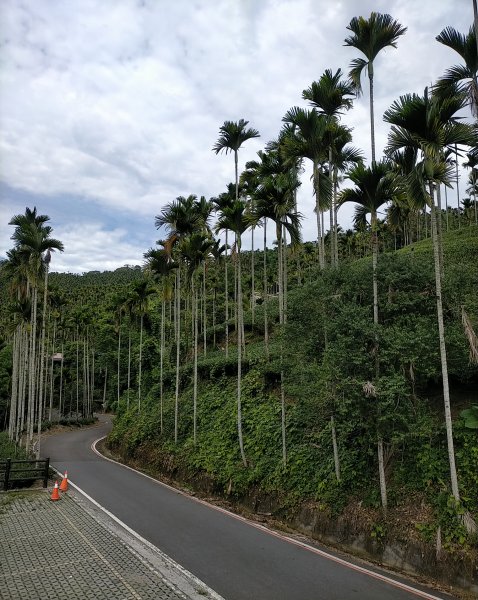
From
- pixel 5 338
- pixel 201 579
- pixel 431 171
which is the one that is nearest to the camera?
pixel 201 579

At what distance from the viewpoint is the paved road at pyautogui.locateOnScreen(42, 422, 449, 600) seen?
838 cm

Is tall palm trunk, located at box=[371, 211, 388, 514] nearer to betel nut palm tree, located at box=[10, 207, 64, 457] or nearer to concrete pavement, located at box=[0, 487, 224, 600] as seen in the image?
concrete pavement, located at box=[0, 487, 224, 600]

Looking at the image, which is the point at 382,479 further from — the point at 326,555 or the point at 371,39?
the point at 371,39

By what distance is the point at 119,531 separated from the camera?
11500 millimetres

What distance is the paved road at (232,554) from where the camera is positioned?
8.38m

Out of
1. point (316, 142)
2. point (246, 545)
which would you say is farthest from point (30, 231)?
point (246, 545)

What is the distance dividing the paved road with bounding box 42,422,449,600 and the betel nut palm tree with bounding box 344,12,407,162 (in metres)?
10.8

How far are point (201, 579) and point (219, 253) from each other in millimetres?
30257

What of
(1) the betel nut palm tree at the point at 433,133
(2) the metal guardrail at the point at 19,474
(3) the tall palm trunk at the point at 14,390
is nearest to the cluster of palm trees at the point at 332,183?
(1) the betel nut palm tree at the point at 433,133

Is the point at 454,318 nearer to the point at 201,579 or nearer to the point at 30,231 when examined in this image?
the point at 201,579

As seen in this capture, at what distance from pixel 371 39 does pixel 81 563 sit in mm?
16468

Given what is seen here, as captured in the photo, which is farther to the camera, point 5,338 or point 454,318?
point 5,338

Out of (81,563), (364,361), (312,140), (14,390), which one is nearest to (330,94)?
(312,140)

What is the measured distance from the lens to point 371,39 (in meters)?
14.1
